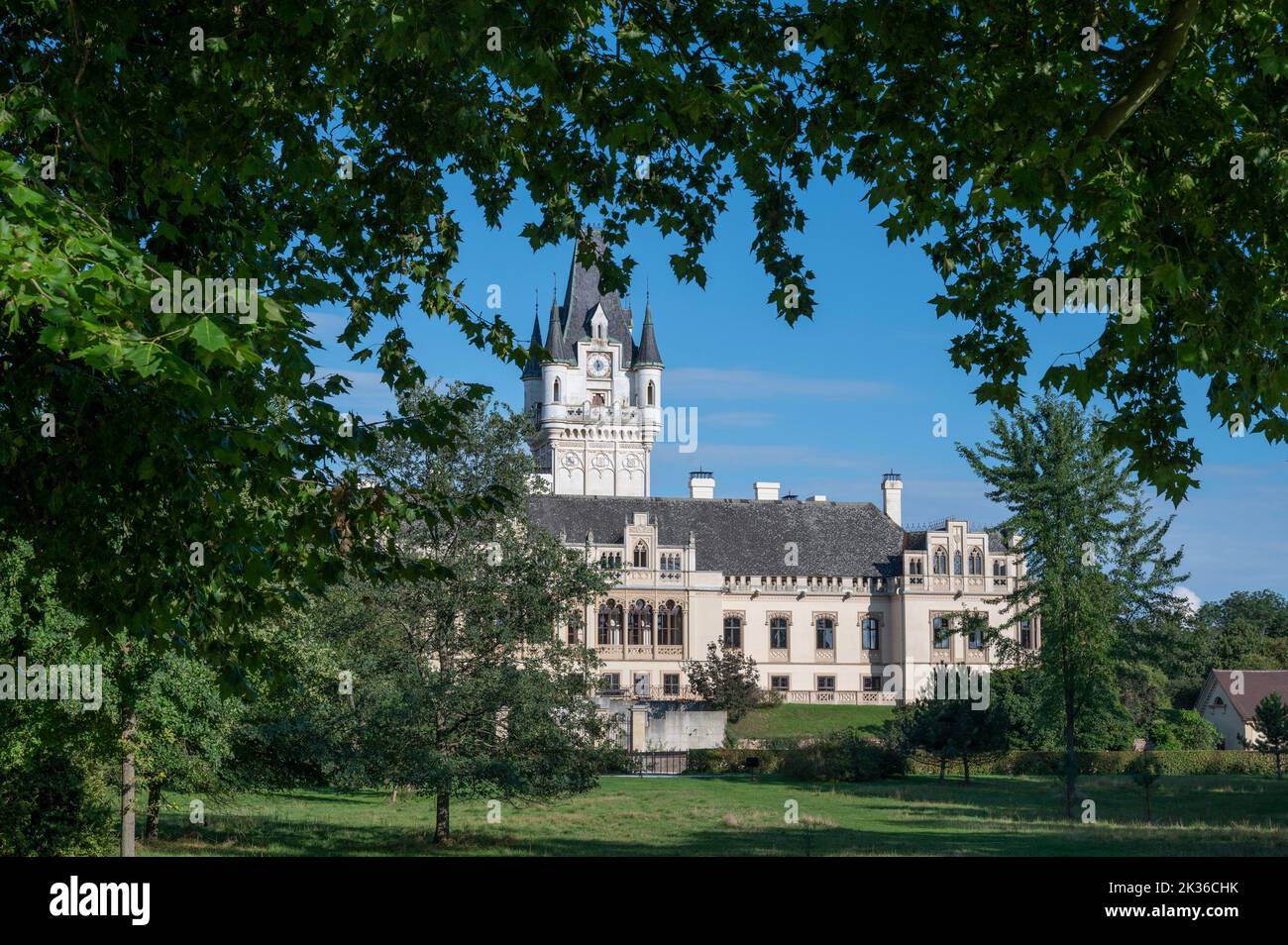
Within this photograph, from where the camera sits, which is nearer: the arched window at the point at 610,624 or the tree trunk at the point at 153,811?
the tree trunk at the point at 153,811

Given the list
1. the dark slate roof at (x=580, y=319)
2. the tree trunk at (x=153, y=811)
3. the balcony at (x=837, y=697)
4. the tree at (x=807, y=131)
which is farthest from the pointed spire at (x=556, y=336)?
the tree at (x=807, y=131)

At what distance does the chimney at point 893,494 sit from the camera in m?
82.9

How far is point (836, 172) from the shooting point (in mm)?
11531

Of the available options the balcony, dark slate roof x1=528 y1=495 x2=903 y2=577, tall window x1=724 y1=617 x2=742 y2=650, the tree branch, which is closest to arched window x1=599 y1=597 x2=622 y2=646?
dark slate roof x1=528 y1=495 x2=903 y2=577

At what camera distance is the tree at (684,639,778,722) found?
62.3m

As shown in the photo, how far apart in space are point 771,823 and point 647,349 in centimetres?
7866

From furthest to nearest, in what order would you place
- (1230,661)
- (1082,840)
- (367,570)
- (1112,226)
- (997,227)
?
(1230,661) < (1082,840) < (997,227) < (367,570) < (1112,226)

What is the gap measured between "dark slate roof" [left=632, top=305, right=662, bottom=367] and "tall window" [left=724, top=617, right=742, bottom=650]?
1428 inches

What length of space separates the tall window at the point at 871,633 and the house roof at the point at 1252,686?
1820 cm

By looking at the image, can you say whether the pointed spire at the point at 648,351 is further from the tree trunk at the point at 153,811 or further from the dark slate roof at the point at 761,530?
the tree trunk at the point at 153,811
